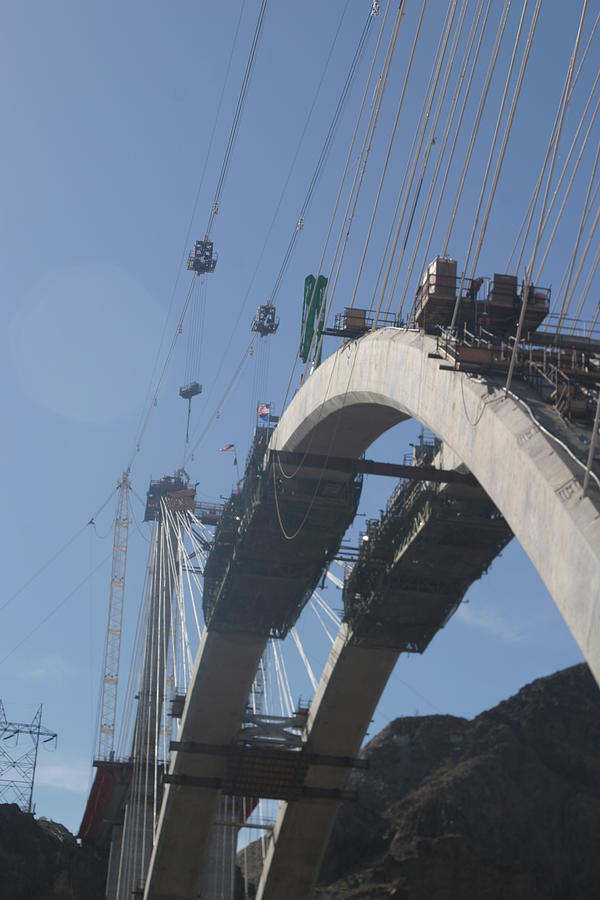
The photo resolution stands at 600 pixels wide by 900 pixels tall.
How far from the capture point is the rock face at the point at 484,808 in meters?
66.8

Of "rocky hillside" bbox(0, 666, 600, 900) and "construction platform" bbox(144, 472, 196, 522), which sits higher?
"construction platform" bbox(144, 472, 196, 522)

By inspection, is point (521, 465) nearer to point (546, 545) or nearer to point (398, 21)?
point (546, 545)

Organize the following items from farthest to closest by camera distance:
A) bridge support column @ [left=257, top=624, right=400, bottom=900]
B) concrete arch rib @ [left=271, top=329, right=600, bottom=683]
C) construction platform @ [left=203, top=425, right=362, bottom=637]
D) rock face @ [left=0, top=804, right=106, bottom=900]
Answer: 1. rock face @ [left=0, top=804, right=106, bottom=900]
2. bridge support column @ [left=257, top=624, right=400, bottom=900]
3. construction platform @ [left=203, top=425, right=362, bottom=637]
4. concrete arch rib @ [left=271, top=329, right=600, bottom=683]

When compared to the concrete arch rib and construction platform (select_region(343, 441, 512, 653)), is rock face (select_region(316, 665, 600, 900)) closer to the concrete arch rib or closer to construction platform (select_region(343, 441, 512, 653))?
construction platform (select_region(343, 441, 512, 653))

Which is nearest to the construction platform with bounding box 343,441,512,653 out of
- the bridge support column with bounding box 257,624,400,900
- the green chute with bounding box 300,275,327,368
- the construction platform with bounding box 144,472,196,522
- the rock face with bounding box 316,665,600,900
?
the bridge support column with bounding box 257,624,400,900

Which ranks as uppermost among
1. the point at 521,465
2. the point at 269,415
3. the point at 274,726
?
the point at 269,415

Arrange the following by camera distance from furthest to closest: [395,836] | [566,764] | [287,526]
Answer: [566,764] → [395,836] → [287,526]

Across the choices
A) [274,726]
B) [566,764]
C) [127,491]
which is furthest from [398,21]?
[127,491]

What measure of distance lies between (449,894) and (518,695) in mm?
16516

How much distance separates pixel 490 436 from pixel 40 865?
56.5 m

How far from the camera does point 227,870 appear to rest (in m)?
63.3

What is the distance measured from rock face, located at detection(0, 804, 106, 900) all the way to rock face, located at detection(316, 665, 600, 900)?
45.9 ft

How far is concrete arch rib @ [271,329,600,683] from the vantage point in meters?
17.0

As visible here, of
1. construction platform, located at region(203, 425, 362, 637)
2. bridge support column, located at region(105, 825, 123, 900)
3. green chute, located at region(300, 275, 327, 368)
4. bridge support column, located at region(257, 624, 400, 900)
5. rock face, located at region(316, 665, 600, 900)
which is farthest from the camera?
rock face, located at region(316, 665, 600, 900)
